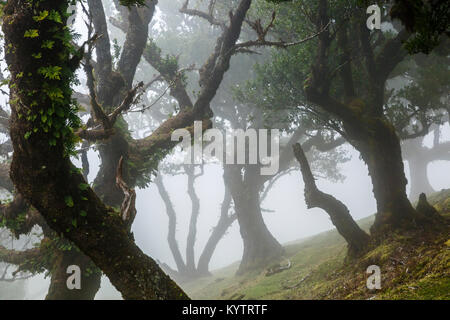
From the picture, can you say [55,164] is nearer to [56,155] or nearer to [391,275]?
[56,155]

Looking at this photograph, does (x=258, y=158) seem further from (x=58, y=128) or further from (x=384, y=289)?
(x=58, y=128)

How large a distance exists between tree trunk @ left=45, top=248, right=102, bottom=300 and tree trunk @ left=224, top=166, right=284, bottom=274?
14.2 metres

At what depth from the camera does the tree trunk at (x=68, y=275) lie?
827cm

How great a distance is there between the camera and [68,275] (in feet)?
28.1

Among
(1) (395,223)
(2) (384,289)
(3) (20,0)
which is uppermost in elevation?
(3) (20,0)

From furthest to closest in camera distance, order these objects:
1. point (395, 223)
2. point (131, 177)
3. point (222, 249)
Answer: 1. point (222, 249)
2. point (131, 177)
3. point (395, 223)

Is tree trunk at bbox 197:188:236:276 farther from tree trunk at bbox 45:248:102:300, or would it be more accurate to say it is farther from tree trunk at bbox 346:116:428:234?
tree trunk at bbox 45:248:102:300

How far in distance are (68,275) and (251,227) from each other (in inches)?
609

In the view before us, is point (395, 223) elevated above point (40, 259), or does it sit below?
above

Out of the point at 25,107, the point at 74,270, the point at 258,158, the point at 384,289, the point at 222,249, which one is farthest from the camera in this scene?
the point at 222,249

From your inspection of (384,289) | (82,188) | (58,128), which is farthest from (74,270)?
(384,289)

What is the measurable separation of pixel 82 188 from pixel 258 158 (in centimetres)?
1821

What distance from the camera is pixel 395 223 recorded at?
9930 mm

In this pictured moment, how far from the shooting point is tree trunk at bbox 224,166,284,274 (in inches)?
843
